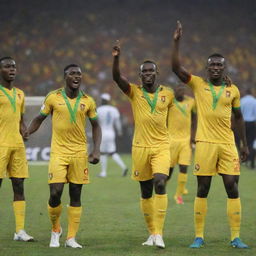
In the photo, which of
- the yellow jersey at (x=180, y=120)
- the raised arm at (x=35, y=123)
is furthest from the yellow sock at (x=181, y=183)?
the raised arm at (x=35, y=123)

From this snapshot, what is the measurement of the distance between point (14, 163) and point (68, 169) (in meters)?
0.86

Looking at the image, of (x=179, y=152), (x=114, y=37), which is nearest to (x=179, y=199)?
(x=179, y=152)

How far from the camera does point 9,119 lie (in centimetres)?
953

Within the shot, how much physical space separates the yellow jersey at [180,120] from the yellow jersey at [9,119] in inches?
214

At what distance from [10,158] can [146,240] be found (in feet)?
6.87

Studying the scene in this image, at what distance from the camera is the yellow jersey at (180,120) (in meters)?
14.5

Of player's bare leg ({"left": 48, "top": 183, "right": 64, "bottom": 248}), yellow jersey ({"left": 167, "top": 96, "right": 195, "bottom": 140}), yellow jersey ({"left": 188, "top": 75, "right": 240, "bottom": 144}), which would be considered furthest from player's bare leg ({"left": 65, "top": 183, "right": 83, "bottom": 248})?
yellow jersey ({"left": 167, "top": 96, "right": 195, "bottom": 140})

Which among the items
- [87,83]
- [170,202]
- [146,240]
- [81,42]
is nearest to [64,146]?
[146,240]

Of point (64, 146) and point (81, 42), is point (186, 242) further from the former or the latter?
point (81, 42)

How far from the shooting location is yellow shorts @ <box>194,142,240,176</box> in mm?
9164

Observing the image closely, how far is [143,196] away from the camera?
31.5 feet

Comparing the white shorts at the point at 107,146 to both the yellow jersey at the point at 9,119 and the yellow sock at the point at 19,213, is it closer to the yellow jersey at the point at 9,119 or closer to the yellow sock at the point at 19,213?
the yellow sock at the point at 19,213

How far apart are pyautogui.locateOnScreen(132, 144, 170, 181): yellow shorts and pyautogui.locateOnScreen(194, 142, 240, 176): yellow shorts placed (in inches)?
17.2

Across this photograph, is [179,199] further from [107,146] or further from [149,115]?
[107,146]
